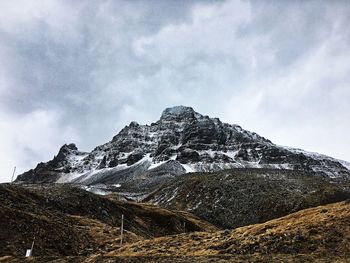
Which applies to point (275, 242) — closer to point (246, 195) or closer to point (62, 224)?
point (62, 224)

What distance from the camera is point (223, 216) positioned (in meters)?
128

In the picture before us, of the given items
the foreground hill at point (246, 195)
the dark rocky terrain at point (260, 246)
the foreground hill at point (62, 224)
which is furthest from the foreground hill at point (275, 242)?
the foreground hill at point (246, 195)

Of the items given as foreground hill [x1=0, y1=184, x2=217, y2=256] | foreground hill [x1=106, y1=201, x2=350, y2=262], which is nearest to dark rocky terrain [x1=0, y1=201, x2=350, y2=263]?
foreground hill [x1=106, y1=201, x2=350, y2=262]

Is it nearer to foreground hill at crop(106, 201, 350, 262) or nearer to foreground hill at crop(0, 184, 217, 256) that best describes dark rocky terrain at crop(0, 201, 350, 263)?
foreground hill at crop(106, 201, 350, 262)

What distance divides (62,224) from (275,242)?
32.3 m

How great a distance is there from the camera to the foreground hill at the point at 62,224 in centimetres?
3916

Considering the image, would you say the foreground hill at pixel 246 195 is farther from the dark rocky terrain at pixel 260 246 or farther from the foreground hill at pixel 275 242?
the dark rocky terrain at pixel 260 246

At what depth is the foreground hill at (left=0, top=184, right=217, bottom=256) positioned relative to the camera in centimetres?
3916

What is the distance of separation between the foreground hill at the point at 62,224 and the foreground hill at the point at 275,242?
9.15 metres

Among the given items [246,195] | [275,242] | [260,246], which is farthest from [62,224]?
[246,195]

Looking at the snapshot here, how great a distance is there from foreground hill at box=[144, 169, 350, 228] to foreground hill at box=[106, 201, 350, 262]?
297 feet

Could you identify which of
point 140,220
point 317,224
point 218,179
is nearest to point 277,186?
point 218,179

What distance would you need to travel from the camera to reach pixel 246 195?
141500 mm

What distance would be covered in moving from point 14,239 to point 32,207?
49.8 ft
